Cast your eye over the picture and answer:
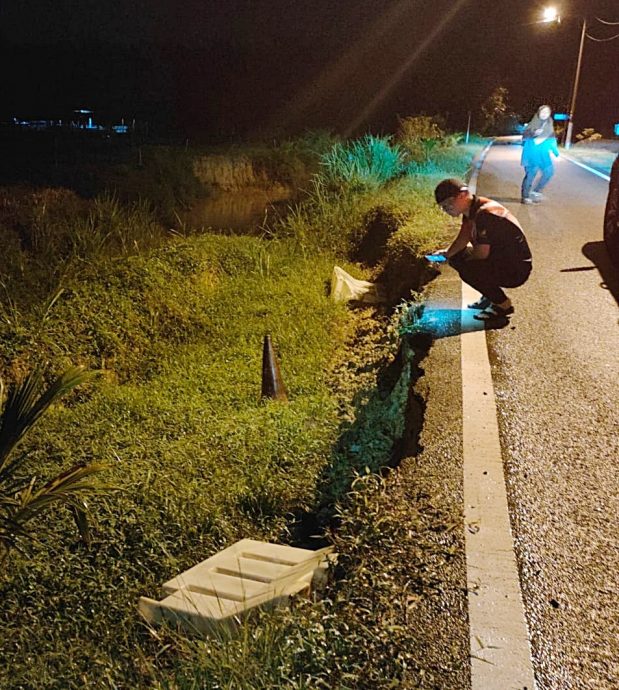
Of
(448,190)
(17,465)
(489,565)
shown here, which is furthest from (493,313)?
(17,465)

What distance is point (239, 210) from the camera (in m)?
15.5

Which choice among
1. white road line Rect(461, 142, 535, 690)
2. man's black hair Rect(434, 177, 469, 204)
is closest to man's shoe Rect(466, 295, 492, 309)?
man's black hair Rect(434, 177, 469, 204)

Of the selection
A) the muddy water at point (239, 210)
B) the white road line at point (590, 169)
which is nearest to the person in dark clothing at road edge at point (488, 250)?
the muddy water at point (239, 210)

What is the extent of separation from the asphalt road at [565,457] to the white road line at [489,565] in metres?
0.05

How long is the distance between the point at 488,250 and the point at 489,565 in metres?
3.04

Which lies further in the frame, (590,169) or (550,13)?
(550,13)

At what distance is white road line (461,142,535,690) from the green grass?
0.31m

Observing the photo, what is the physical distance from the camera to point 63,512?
3.93 meters

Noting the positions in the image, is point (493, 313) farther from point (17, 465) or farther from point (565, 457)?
point (17, 465)

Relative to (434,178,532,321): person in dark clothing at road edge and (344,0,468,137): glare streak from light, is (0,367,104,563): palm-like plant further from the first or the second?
(344,0,468,137): glare streak from light

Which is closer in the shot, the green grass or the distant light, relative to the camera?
the green grass

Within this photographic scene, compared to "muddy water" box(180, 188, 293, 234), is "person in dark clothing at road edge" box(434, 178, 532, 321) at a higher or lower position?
higher

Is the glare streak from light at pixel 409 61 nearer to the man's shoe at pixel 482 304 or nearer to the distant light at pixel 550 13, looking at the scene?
the distant light at pixel 550 13

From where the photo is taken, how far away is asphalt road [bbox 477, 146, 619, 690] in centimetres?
231
